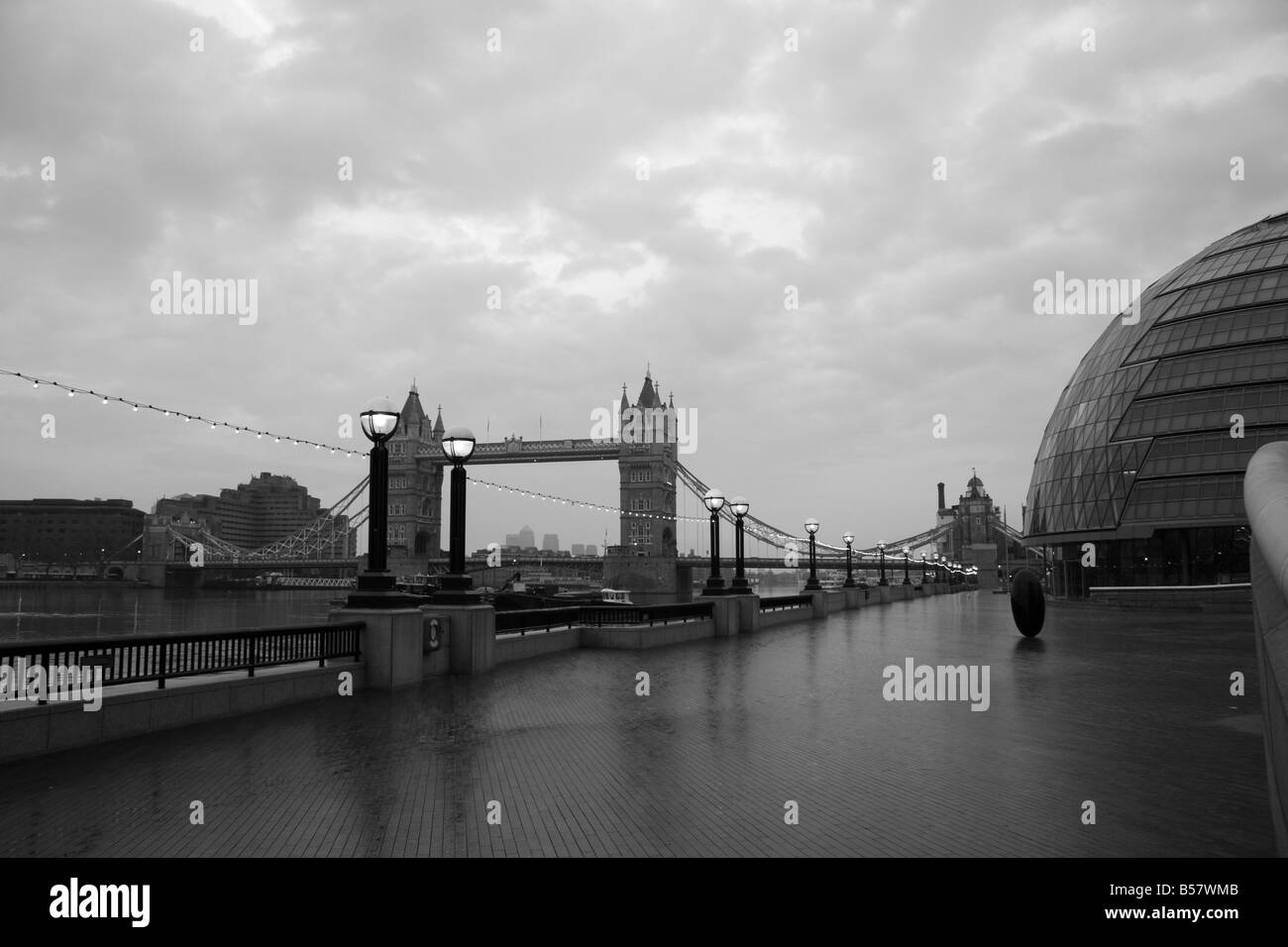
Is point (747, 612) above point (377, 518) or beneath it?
beneath

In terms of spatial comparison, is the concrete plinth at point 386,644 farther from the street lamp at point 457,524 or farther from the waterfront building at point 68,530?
the waterfront building at point 68,530

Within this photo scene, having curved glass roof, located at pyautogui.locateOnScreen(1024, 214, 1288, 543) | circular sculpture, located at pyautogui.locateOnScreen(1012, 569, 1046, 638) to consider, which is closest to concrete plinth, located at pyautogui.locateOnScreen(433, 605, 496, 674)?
circular sculpture, located at pyautogui.locateOnScreen(1012, 569, 1046, 638)

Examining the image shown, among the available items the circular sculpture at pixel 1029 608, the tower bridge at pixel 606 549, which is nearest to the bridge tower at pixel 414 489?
the tower bridge at pixel 606 549

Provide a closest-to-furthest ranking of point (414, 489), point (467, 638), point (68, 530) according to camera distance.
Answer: point (467, 638) < point (68, 530) < point (414, 489)

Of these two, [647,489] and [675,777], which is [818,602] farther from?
[647,489]

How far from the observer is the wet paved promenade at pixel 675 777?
5.66m

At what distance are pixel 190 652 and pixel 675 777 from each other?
7.00m

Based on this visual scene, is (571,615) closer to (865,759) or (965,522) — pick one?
(865,759)

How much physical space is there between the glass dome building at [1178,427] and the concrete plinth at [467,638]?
147 feet

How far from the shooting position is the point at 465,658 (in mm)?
14375

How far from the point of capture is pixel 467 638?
14383 mm

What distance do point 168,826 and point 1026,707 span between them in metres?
10.4

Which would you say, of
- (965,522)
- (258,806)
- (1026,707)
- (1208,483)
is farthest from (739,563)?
(965,522)

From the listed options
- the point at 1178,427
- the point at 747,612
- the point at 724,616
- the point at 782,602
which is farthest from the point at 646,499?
the point at 724,616
